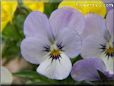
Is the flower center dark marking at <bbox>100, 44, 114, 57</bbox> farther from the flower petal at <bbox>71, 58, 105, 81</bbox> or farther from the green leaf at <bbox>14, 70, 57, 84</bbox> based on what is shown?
the green leaf at <bbox>14, 70, 57, 84</bbox>

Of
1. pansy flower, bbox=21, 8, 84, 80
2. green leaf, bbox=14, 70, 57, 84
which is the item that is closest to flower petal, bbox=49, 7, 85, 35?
pansy flower, bbox=21, 8, 84, 80

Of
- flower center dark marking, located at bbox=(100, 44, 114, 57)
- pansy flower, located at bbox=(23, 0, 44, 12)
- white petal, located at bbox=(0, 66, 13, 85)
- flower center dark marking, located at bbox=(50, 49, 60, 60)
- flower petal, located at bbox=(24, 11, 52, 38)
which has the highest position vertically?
pansy flower, located at bbox=(23, 0, 44, 12)

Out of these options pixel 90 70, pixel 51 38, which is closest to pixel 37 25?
pixel 51 38

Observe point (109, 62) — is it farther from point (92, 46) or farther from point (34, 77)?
point (34, 77)

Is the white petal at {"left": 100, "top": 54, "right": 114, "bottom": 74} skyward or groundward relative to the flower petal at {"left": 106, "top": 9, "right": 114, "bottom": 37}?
groundward

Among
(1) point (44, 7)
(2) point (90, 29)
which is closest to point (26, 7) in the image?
(1) point (44, 7)

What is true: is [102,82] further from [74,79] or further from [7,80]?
[7,80]
